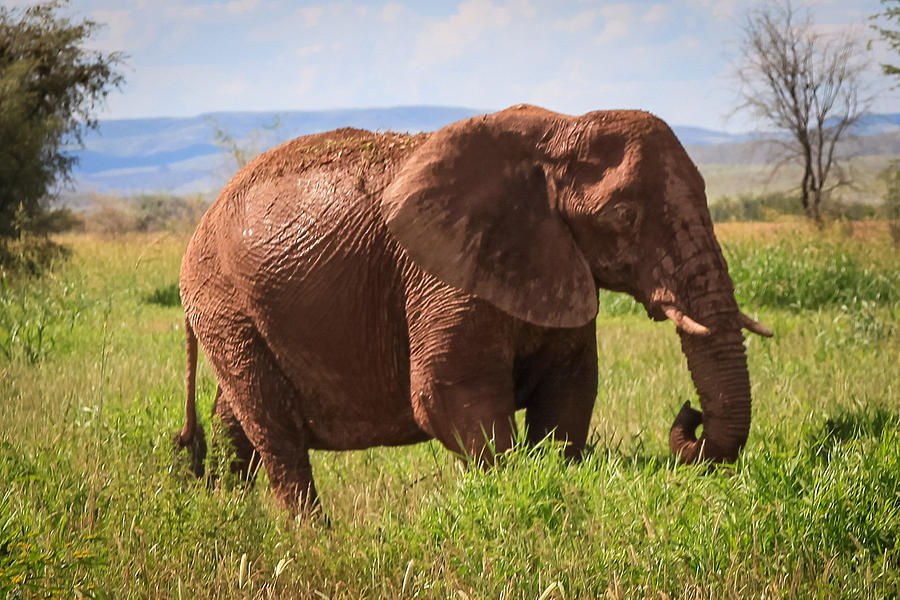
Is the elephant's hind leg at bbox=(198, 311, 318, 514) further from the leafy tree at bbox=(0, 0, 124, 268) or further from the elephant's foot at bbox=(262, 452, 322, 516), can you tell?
the leafy tree at bbox=(0, 0, 124, 268)

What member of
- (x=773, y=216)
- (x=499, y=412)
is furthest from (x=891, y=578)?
(x=773, y=216)

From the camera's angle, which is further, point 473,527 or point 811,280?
point 811,280

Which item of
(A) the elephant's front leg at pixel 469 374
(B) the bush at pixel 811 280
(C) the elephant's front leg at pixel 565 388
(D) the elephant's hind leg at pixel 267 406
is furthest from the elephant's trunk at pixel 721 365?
(B) the bush at pixel 811 280

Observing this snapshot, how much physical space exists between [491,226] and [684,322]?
0.83m

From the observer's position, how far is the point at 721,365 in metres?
4.04

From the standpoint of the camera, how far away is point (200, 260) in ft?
17.0

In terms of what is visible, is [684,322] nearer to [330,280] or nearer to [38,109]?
[330,280]

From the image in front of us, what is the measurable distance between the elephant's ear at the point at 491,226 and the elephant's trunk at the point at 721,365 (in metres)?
0.41

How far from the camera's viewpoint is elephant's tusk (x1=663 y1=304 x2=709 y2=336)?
154 inches

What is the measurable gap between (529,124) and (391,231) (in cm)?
69

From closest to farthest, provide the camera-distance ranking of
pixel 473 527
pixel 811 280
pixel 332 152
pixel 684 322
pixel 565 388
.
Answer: pixel 473 527 < pixel 684 322 < pixel 565 388 < pixel 332 152 < pixel 811 280

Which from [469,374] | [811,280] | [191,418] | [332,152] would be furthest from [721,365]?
[811,280]

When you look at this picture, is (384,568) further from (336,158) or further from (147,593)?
(336,158)

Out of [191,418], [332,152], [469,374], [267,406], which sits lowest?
[191,418]
